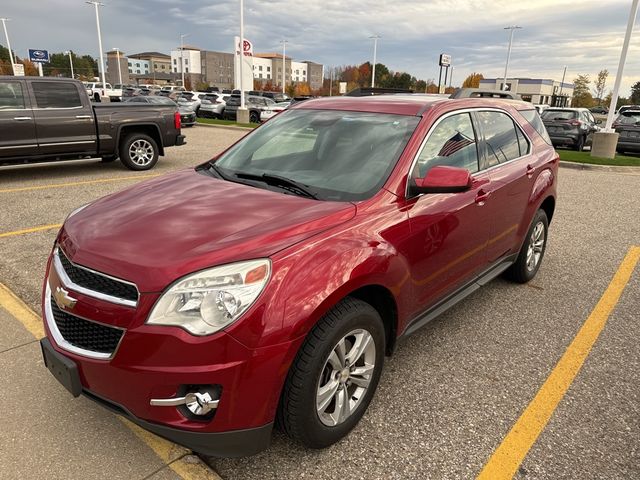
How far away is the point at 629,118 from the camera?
16828 millimetres

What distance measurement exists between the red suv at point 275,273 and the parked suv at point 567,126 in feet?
51.6

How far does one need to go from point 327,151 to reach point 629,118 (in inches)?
702

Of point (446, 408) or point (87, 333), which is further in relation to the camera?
point (446, 408)

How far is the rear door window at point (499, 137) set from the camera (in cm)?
372

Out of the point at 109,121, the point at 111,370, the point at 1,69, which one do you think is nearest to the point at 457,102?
the point at 111,370

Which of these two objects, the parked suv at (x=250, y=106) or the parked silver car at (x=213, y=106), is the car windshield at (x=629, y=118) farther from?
the parked silver car at (x=213, y=106)

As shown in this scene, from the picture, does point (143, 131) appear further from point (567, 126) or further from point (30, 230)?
point (567, 126)

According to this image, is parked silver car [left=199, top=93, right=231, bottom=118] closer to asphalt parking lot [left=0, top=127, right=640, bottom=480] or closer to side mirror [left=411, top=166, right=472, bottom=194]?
asphalt parking lot [left=0, top=127, right=640, bottom=480]

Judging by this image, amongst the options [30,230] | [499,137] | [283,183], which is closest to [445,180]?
[283,183]

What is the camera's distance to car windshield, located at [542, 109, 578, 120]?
17.1 meters

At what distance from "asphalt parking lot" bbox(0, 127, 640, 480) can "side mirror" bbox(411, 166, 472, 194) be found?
1245mm

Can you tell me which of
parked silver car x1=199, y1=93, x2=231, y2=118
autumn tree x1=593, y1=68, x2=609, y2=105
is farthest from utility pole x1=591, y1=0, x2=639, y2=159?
autumn tree x1=593, y1=68, x2=609, y2=105

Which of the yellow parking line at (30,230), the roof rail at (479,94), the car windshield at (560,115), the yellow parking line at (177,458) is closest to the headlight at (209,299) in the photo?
the yellow parking line at (177,458)

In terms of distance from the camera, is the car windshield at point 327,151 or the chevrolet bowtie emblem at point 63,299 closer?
the chevrolet bowtie emblem at point 63,299
